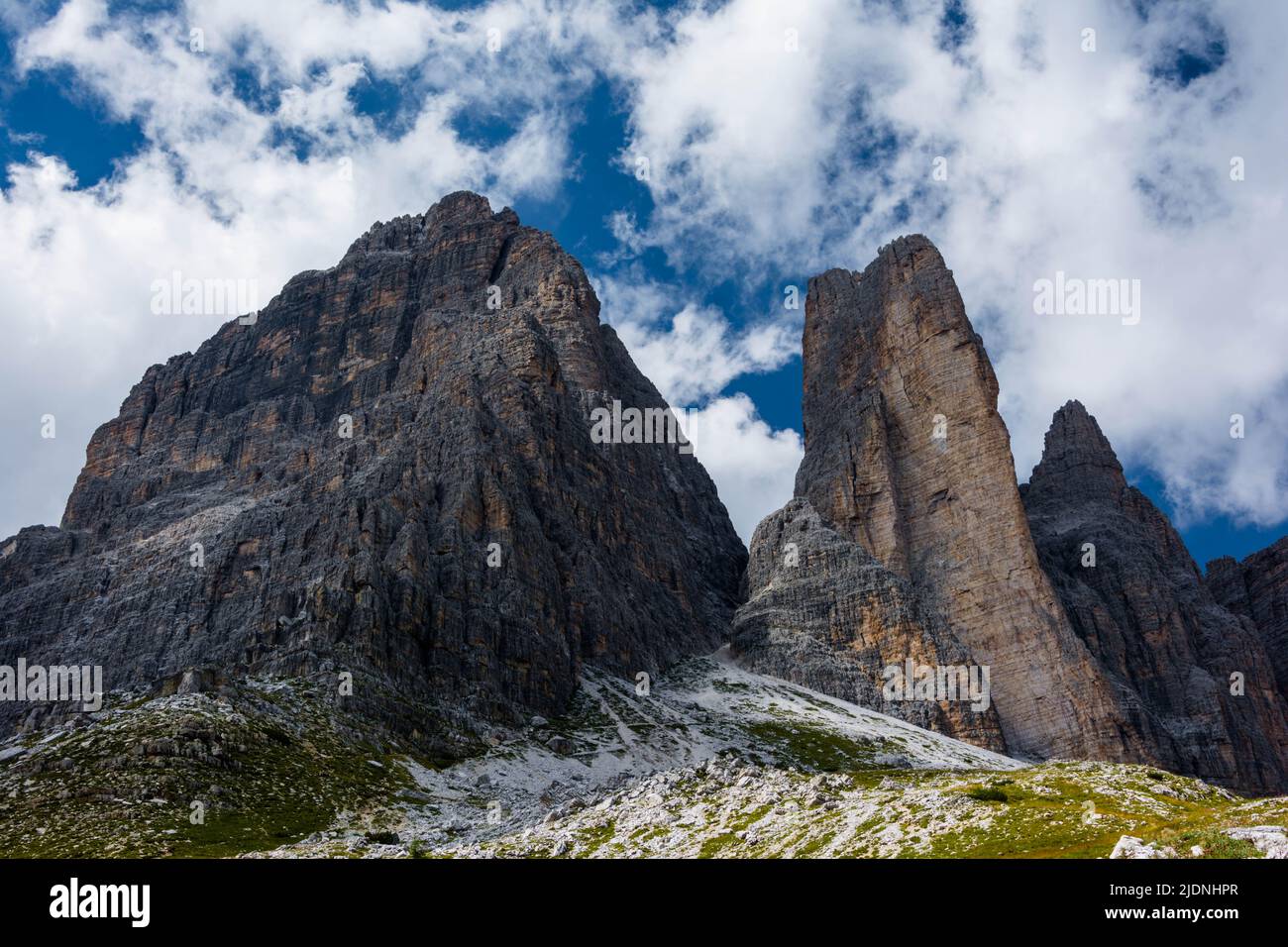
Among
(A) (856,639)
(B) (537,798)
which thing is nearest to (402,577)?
(B) (537,798)

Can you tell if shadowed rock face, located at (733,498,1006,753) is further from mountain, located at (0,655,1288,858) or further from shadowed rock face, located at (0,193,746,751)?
mountain, located at (0,655,1288,858)

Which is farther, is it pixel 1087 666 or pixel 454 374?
pixel 454 374

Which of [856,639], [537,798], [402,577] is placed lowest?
[537,798]

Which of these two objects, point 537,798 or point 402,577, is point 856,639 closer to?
point 402,577

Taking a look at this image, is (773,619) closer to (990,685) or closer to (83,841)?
(990,685)

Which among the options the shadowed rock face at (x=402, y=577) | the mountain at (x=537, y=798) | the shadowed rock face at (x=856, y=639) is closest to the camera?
the mountain at (x=537, y=798)

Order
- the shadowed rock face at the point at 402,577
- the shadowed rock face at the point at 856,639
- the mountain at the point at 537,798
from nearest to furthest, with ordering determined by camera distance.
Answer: the mountain at the point at 537,798, the shadowed rock face at the point at 402,577, the shadowed rock face at the point at 856,639

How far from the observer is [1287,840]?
3009 centimetres

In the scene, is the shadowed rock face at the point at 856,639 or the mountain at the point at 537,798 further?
the shadowed rock face at the point at 856,639

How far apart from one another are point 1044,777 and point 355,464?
133462 millimetres

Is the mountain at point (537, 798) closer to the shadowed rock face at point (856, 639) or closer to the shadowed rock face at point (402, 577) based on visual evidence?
the shadowed rock face at point (402, 577)

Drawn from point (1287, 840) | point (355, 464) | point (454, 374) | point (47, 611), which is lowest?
point (1287, 840)

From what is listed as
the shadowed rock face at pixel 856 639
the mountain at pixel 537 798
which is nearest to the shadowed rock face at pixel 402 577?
the mountain at pixel 537 798
